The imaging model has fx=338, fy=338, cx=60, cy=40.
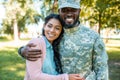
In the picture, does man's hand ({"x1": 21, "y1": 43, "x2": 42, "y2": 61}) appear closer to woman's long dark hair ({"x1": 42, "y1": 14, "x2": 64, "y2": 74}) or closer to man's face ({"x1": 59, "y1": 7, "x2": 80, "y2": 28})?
woman's long dark hair ({"x1": 42, "y1": 14, "x2": 64, "y2": 74})

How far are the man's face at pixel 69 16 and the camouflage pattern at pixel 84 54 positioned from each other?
2.6 inches

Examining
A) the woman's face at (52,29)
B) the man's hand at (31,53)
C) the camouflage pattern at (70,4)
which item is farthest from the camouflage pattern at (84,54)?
the man's hand at (31,53)

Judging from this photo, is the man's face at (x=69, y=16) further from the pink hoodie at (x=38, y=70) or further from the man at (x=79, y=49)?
the pink hoodie at (x=38, y=70)

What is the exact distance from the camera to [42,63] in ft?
9.60

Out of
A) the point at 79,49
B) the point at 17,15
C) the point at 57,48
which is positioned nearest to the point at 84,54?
the point at 79,49

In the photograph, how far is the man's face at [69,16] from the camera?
3043mm

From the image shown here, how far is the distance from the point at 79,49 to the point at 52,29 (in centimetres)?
32

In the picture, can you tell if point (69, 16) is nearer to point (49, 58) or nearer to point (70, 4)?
point (70, 4)

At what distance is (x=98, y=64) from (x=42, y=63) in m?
0.55

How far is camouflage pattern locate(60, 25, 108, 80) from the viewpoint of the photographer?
3.11 meters

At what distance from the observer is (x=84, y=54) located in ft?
10.2

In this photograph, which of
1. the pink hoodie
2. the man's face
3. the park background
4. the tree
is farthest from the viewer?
the tree

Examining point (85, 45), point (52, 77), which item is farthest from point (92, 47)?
point (52, 77)

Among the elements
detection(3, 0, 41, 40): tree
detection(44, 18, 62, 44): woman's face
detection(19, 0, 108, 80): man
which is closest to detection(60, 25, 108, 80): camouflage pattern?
detection(19, 0, 108, 80): man
